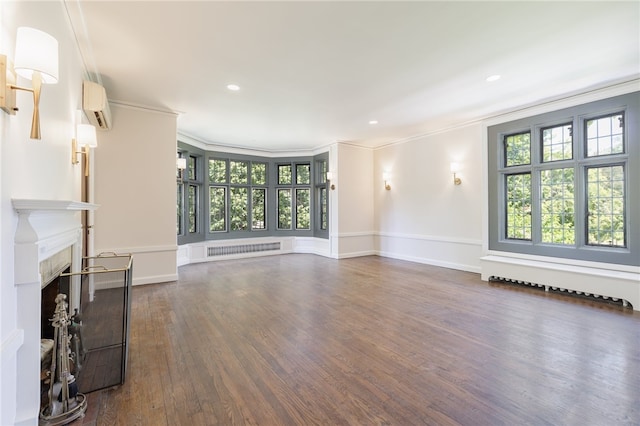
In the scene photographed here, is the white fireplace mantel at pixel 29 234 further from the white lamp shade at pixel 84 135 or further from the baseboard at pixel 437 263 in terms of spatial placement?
the baseboard at pixel 437 263

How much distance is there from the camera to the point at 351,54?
10.9 ft

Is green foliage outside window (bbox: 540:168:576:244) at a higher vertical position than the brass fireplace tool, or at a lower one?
higher

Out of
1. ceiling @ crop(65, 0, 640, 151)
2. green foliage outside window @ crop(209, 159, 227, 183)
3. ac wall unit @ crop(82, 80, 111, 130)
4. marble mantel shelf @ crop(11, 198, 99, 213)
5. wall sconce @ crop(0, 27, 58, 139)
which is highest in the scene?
ceiling @ crop(65, 0, 640, 151)

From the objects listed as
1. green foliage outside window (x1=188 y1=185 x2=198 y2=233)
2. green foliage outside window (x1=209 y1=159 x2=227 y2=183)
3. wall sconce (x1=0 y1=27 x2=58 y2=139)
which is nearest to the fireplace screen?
wall sconce (x1=0 y1=27 x2=58 y2=139)

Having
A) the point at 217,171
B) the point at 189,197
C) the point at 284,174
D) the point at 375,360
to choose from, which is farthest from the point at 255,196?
the point at 375,360

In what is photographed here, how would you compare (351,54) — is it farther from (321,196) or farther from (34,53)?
(321,196)

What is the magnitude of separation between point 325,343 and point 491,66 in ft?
12.6

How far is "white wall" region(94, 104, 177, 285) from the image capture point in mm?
4641

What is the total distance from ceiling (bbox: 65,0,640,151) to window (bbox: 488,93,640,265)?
519 millimetres

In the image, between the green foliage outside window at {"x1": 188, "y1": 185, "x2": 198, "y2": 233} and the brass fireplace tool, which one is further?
the green foliage outside window at {"x1": 188, "y1": 185, "x2": 198, "y2": 233}

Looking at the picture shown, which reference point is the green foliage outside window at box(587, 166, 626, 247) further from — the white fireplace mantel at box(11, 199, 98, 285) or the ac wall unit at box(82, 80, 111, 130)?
the ac wall unit at box(82, 80, 111, 130)

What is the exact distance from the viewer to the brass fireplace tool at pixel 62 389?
177cm

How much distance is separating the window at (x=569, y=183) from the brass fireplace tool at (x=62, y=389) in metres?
6.17

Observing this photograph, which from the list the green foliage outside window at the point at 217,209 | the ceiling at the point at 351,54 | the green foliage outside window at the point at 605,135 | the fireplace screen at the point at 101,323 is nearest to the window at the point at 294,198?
the green foliage outside window at the point at 217,209
